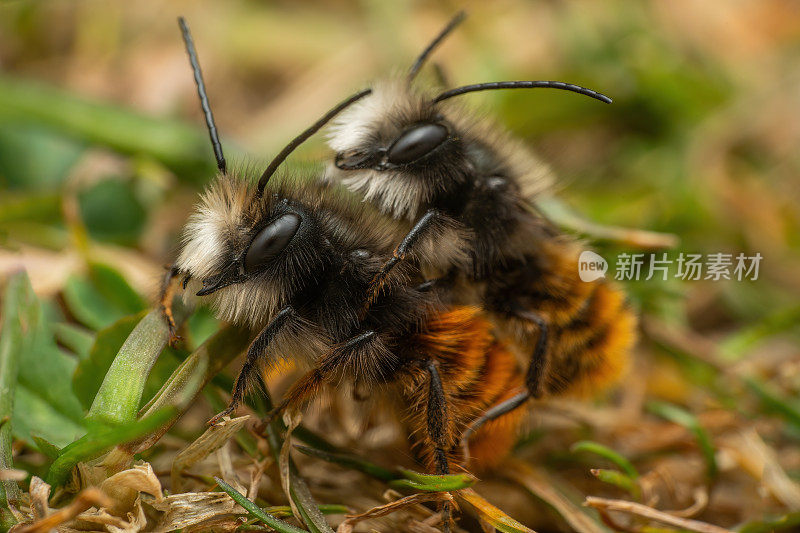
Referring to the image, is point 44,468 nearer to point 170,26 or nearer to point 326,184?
point 326,184

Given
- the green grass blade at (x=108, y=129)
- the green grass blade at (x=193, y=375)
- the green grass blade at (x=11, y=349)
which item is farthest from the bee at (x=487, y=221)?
the green grass blade at (x=108, y=129)

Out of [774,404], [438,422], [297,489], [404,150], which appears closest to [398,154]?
[404,150]

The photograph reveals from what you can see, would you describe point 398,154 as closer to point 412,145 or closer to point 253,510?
point 412,145

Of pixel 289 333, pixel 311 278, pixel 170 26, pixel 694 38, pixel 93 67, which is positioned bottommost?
pixel 289 333

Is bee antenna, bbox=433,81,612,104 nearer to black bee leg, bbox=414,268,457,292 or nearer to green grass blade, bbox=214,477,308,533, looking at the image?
black bee leg, bbox=414,268,457,292

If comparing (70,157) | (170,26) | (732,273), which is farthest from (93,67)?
(732,273)

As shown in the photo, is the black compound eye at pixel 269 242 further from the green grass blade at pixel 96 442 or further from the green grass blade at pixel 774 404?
the green grass blade at pixel 774 404
